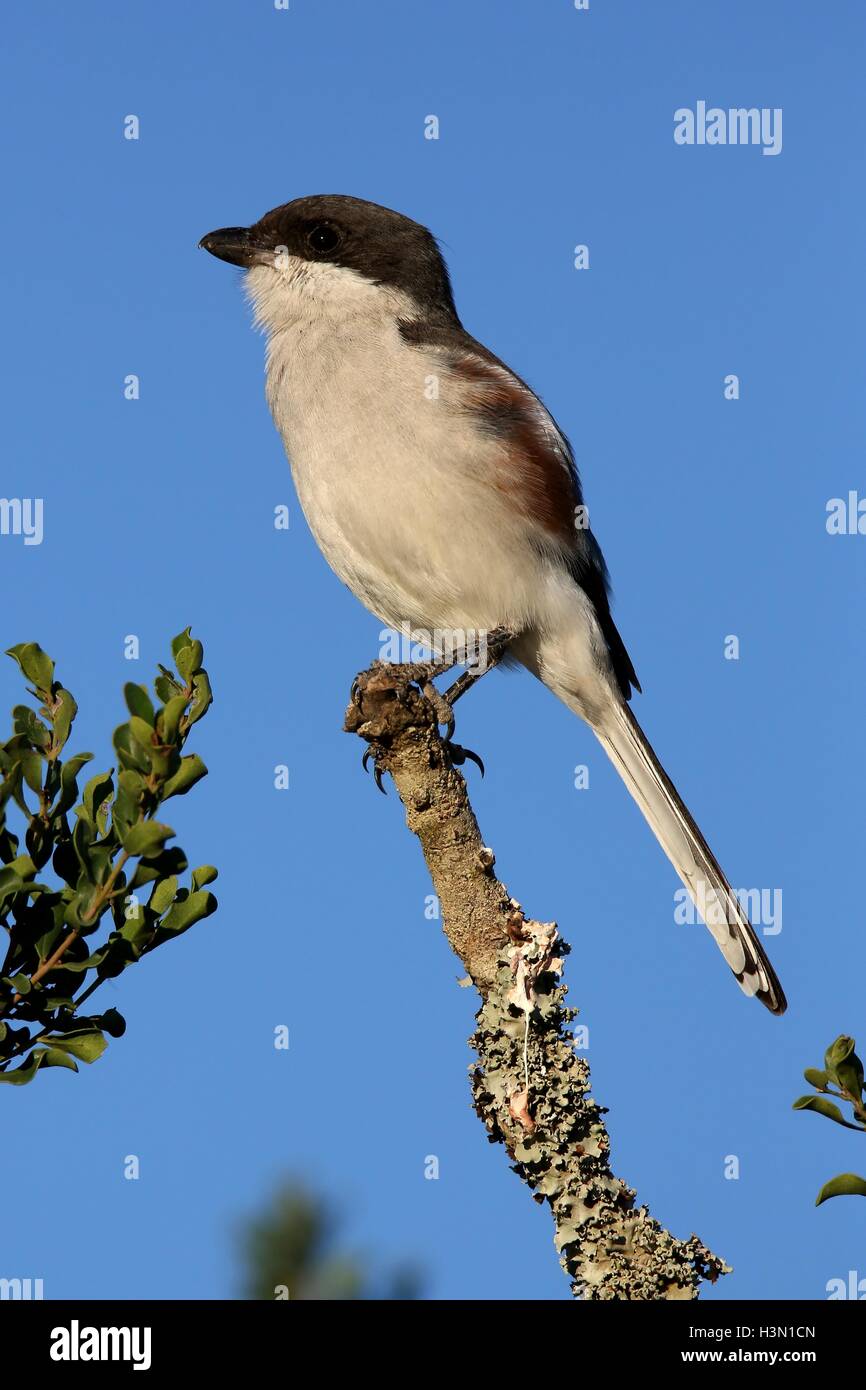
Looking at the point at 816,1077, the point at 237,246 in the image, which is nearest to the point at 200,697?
the point at 816,1077

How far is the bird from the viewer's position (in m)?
5.03

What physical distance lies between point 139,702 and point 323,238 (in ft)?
12.8

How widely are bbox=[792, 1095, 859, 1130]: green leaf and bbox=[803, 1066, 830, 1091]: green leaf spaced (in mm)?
31

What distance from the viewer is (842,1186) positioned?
7.34 ft

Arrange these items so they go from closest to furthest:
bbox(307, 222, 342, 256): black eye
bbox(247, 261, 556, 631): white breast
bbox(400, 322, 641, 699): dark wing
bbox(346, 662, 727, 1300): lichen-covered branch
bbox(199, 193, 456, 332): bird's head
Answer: bbox(346, 662, 727, 1300): lichen-covered branch, bbox(247, 261, 556, 631): white breast, bbox(400, 322, 641, 699): dark wing, bbox(199, 193, 456, 332): bird's head, bbox(307, 222, 342, 256): black eye

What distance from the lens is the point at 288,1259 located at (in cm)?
446

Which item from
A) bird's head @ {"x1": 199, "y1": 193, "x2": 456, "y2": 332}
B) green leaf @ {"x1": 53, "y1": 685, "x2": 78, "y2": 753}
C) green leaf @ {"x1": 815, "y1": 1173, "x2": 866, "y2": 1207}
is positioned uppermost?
bird's head @ {"x1": 199, "y1": 193, "x2": 456, "y2": 332}

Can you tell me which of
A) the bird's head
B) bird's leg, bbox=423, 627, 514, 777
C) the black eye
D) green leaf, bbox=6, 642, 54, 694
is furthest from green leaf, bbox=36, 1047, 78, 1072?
the black eye

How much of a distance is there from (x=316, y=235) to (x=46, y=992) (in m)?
4.15

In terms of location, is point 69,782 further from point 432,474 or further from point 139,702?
point 432,474

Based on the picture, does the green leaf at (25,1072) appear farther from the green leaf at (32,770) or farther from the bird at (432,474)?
the bird at (432,474)

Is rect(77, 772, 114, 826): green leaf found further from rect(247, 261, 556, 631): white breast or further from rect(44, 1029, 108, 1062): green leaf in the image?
rect(247, 261, 556, 631): white breast

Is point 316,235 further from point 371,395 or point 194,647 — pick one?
point 194,647

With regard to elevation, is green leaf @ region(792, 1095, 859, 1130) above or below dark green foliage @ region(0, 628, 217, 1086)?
below
